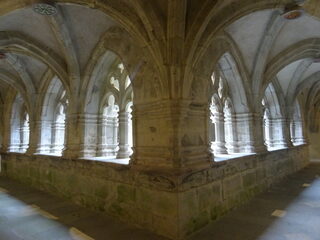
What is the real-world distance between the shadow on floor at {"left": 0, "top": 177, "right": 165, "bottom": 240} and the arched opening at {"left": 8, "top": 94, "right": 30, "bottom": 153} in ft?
9.56

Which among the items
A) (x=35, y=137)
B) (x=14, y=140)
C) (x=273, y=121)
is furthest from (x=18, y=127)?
(x=273, y=121)

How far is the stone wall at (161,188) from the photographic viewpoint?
2217mm

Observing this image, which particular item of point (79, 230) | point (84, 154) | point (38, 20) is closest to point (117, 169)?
point (79, 230)

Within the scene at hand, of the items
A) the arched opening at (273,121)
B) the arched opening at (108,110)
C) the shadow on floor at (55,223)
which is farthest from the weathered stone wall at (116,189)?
the arched opening at (273,121)

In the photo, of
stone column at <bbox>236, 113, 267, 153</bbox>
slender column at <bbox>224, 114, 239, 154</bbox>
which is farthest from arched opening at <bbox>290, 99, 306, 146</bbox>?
slender column at <bbox>224, 114, 239, 154</bbox>

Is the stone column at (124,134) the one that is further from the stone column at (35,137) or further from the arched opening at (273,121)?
the arched opening at (273,121)

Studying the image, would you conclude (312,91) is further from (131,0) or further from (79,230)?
(79,230)

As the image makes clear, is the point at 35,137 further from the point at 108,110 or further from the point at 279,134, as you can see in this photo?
the point at 279,134

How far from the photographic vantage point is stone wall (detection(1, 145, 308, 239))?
2.22 m

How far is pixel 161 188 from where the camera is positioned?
2279 millimetres

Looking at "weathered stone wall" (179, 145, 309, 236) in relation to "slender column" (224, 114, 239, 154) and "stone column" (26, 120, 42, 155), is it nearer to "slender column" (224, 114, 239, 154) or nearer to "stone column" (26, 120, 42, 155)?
"slender column" (224, 114, 239, 154)

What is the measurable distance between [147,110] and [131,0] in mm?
1292

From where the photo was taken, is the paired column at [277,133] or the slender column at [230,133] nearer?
the slender column at [230,133]

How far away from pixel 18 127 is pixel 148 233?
19.5 ft
